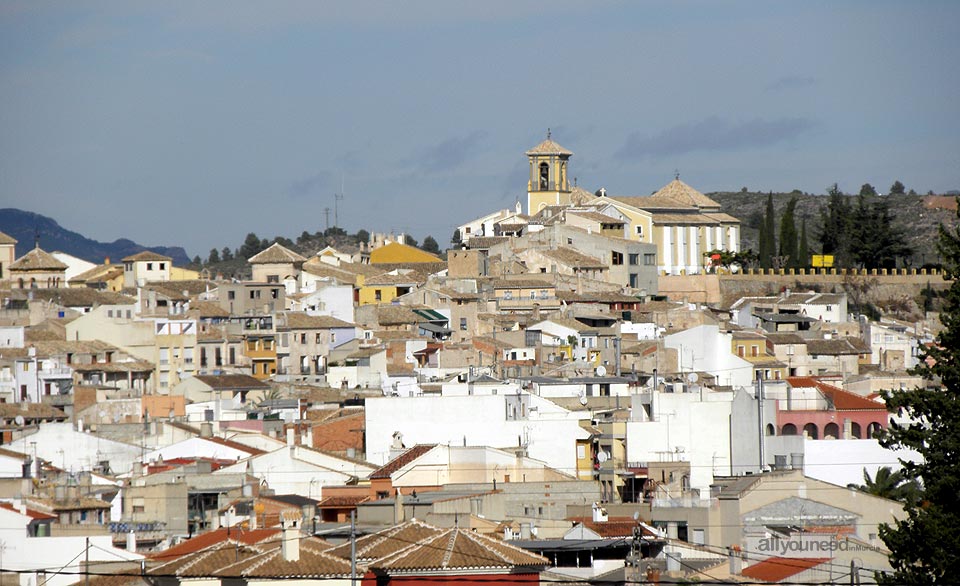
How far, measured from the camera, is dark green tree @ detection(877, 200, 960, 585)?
2106 centimetres

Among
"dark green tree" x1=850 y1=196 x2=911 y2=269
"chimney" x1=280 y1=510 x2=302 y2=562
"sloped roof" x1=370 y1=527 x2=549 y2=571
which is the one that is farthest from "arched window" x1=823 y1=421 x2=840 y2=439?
"dark green tree" x1=850 y1=196 x2=911 y2=269

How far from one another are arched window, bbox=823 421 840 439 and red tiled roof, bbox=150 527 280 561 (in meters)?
15.6

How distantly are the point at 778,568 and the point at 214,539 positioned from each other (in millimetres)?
6229

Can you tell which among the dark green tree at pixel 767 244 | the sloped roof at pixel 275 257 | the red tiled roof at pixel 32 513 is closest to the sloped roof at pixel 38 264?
the sloped roof at pixel 275 257

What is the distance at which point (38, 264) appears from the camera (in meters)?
71.7

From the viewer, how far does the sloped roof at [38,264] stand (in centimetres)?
7119

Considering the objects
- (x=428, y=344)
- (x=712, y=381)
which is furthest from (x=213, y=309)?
(x=712, y=381)

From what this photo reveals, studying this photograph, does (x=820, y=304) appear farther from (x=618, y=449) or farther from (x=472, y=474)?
(x=472, y=474)

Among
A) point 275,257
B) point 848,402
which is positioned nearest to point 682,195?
point 275,257

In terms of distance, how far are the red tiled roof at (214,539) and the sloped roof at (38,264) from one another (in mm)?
48138

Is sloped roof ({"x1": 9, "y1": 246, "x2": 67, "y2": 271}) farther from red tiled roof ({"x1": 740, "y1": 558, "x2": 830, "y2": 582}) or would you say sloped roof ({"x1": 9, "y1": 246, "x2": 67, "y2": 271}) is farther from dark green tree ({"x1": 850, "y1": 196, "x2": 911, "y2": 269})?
red tiled roof ({"x1": 740, "y1": 558, "x2": 830, "y2": 582})

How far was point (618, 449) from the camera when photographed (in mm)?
36438

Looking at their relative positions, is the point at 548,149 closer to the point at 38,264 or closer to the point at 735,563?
the point at 38,264

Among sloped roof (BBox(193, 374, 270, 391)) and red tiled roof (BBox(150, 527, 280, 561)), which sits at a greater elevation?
sloped roof (BBox(193, 374, 270, 391))
